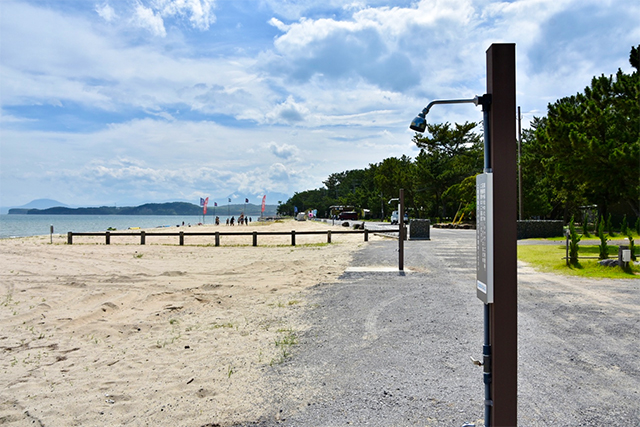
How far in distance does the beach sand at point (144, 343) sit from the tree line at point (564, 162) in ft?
11.9

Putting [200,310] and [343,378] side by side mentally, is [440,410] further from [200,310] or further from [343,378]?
[200,310]

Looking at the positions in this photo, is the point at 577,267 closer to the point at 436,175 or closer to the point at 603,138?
the point at 603,138

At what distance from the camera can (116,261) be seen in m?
14.8

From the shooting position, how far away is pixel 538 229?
24891 mm

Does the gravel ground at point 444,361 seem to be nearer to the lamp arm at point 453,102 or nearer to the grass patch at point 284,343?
the grass patch at point 284,343

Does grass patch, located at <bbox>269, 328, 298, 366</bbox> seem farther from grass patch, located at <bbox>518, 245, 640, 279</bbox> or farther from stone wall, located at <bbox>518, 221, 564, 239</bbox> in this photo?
stone wall, located at <bbox>518, 221, 564, 239</bbox>

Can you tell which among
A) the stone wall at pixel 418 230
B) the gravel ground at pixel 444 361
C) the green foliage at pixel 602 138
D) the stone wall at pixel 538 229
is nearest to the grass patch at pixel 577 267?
the gravel ground at pixel 444 361

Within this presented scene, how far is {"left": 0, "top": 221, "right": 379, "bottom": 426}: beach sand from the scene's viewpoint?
3.90 m

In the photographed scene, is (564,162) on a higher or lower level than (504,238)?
higher

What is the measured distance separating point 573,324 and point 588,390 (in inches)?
95.8

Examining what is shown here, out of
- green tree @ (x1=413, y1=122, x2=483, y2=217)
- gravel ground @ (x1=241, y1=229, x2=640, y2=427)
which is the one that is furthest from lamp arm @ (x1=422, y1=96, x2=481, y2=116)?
green tree @ (x1=413, y1=122, x2=483, y2=217)

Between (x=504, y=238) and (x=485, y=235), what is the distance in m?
0.12

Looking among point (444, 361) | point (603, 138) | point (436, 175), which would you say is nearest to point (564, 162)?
point (603, 138)

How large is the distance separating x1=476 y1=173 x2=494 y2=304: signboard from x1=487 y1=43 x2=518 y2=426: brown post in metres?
0.05
